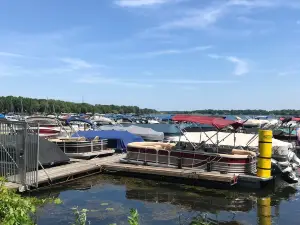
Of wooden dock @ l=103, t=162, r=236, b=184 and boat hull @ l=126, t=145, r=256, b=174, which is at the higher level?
boat hull @ l=126, t=145, r=256, b=174

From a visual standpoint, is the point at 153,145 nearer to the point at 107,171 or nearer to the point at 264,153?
the point at 107,171

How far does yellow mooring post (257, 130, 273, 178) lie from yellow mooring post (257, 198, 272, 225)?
1237mm

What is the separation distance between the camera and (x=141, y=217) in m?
12.1

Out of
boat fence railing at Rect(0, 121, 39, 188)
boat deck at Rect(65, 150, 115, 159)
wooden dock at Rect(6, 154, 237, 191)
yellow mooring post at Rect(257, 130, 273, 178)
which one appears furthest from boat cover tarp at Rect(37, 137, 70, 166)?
yellow mooring post at Rect(257, 130, 273, 178)

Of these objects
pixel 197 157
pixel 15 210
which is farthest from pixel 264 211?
pixel 15 210

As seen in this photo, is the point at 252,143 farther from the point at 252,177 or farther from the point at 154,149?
the point at 154,149

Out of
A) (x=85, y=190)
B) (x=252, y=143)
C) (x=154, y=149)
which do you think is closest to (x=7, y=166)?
(x=85, y=190)

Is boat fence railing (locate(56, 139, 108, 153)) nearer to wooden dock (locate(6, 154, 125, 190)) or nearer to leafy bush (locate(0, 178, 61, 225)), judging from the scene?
wooden dock (locate(6, 154, 125, 190))

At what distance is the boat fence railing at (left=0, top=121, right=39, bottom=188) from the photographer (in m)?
12.9

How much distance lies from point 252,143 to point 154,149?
5535 mm

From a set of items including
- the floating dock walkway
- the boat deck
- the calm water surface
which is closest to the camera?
the calm water surface

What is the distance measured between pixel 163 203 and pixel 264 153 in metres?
4.99

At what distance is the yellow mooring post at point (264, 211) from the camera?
11.9m

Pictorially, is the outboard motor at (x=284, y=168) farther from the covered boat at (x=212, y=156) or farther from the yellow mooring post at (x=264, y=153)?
the yellow mooring post at (x=264, y=153)
